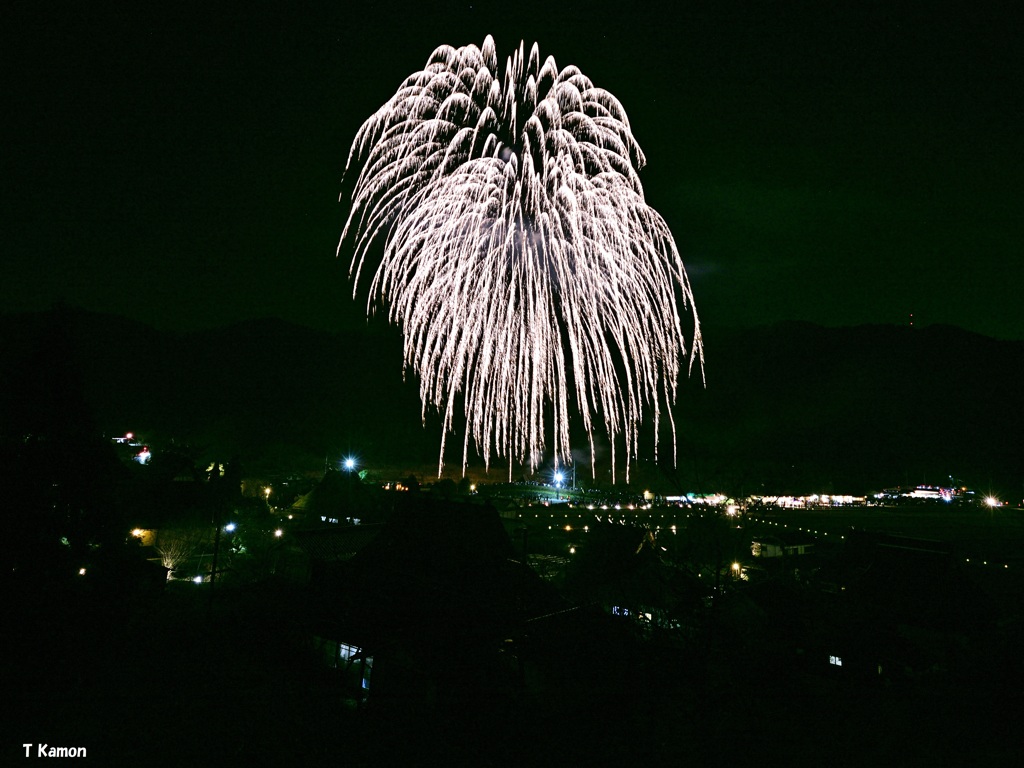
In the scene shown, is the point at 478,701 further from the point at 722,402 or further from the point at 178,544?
the point at 722,402

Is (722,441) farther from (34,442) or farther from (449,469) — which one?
(34,442)

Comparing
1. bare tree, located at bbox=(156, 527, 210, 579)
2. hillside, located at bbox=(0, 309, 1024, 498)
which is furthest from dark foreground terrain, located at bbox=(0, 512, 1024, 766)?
hillside, located at bbox=(0, 309, 1024, 498)

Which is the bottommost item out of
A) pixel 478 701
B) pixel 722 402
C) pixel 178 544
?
pixel 478 701

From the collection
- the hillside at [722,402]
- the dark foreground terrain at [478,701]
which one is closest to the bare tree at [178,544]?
the dark foreground terrain at [478,701]

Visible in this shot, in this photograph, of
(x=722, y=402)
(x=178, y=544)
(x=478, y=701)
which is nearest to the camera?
(x=478, y=701)

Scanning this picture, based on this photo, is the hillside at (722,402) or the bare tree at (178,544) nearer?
the bare tree at (178,544)

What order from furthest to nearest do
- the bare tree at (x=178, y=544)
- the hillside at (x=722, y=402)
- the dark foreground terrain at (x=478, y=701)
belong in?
1. the hillside at (x=722, y=402)
2. the bare tree at (x=178, y=544)
3. the dark foreground terrain at (x=478, y=701)

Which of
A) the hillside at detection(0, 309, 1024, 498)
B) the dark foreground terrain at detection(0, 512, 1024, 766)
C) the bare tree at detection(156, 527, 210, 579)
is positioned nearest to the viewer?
the dark foreground terrain at detection(0, 512, 1024, 766)

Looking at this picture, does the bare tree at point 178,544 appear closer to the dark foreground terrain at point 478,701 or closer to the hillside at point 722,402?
the dark foreground terrain at point 478,701

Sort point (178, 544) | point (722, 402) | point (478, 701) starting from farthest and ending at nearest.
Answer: point (722, 402) → point (178, 544) → point (478, 701)

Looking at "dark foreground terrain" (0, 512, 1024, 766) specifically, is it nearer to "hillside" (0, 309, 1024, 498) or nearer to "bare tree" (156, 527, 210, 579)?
"bare tree" (156, 527, 210, 579)

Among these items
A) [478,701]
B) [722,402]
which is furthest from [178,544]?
[722,402]
